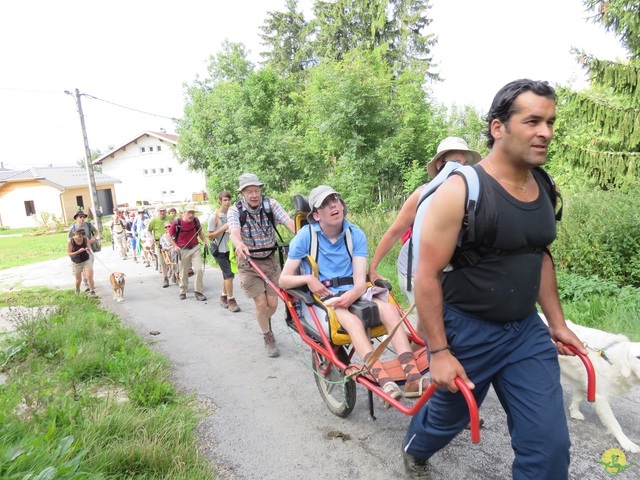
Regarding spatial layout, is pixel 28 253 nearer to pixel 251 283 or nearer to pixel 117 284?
pixel 117 284

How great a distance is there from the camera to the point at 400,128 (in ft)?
46.1

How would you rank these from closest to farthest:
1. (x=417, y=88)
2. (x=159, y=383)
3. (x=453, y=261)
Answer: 1. (x=453, y=261)
2. (x=159, y=383)
3. (x=417, y=88)

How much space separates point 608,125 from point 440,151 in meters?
7.87

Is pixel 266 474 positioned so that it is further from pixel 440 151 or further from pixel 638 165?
pixel 638 165

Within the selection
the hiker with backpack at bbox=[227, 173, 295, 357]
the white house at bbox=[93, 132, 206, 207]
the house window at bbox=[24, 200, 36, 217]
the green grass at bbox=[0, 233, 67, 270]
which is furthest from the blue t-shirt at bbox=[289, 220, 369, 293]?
the house window at bbox=[24, 200, 36, 217]

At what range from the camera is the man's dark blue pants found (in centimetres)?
190

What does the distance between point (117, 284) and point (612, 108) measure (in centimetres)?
1113

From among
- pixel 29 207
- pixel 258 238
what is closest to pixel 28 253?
pixel 258 238

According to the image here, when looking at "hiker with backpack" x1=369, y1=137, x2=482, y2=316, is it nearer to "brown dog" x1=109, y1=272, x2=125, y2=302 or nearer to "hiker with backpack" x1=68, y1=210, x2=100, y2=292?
"brown dog" x1=109, y1=272, x2=125, y2=302

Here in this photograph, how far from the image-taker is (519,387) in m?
2.03

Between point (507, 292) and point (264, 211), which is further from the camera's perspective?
point (264, 211)

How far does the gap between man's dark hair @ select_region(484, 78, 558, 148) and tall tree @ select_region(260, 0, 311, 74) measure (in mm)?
27817

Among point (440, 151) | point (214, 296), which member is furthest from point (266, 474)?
point (214, 296)

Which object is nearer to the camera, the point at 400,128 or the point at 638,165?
the point at 638,165
